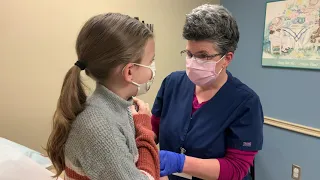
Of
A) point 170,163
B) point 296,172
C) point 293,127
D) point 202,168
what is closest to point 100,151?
point 170,163

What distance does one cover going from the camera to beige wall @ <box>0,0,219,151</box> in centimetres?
191

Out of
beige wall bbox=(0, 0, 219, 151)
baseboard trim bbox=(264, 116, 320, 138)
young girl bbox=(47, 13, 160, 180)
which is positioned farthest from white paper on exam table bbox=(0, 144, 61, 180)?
baseboard trim bbox=(264, 116, 320, 138)

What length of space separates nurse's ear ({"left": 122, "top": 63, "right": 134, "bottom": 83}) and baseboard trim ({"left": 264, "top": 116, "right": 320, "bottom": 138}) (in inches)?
71.8

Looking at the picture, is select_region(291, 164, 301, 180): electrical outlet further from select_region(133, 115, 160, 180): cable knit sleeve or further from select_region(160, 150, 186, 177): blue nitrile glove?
select_region(133, 115, 160, 180): cable knit sleeve

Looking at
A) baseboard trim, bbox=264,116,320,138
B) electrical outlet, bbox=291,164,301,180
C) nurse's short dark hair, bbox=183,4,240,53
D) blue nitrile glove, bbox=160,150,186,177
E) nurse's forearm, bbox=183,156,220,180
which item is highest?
nurse's short dark hair, bbox=183,4,240,53

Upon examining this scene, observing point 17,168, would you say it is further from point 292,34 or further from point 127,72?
point 292,34

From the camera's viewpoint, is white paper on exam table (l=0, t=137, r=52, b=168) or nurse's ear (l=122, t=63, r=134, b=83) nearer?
nurse's ear (l=122, t=63, r=134, b=83)

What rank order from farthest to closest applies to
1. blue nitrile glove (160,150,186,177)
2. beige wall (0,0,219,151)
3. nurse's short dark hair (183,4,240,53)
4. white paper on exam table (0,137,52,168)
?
beige wall (0,0,219,151) < white paper on exam table (0,137,52,168) < nurse's short dark hair (183,4,240,53) < blue nitrile glove (160,150,186,177)

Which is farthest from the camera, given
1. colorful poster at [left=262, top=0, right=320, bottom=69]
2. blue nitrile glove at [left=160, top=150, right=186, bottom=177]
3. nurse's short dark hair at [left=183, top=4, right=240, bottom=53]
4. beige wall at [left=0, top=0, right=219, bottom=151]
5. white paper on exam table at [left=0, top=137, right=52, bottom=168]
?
colorful poster at [left=262, top=0, right=320, bottom=69]

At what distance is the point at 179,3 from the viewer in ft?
8.86

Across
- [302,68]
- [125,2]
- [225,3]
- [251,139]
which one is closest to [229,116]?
[251,139]

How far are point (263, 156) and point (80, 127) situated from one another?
225 centimetres

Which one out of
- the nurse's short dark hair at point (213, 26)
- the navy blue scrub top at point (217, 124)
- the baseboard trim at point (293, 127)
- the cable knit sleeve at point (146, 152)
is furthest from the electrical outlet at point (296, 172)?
the cable knit sleeve at point (146, 152)

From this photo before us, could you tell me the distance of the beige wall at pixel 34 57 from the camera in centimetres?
191
